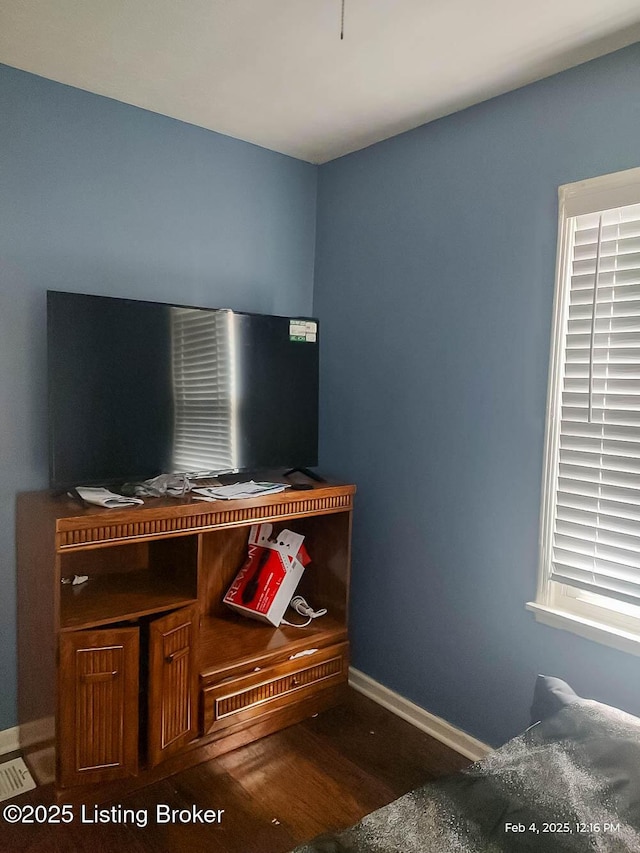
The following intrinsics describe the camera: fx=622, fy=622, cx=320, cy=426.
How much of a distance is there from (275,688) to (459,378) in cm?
135

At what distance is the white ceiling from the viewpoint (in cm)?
169

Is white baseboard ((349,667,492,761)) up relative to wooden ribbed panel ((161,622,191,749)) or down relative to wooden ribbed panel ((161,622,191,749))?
down

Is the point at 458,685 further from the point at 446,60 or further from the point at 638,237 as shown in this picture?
the point at 446,60

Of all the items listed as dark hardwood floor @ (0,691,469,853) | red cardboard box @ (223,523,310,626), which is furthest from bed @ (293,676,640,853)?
red cardboard box @ (223,523,310,626)

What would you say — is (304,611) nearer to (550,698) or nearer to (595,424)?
(550,698)

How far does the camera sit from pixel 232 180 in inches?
104

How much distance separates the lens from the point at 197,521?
2.08m

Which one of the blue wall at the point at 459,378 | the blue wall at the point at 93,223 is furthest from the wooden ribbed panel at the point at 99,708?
the blue wall at the point at 459,378

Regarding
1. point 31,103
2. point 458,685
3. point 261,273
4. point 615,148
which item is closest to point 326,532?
point 458,685

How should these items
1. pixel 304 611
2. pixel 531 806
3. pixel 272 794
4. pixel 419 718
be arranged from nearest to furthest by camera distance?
pixel 531 806 < pixel 272 794 < pixel 419 718 < pixel 304 611

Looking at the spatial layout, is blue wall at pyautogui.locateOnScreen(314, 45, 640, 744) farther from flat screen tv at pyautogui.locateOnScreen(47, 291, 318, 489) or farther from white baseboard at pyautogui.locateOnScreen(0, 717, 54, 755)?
white baseboard at pyautogui.locateOnScreen(0, 717, 54, 755)

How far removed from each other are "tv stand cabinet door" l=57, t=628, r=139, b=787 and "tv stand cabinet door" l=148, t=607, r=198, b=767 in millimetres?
58

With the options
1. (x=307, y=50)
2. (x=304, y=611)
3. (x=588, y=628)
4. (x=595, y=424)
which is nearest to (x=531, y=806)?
(x=588, y=628)

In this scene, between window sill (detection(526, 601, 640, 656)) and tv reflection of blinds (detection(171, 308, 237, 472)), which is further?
tv reflection of blinds (detection(171, 308, 237, 472))
